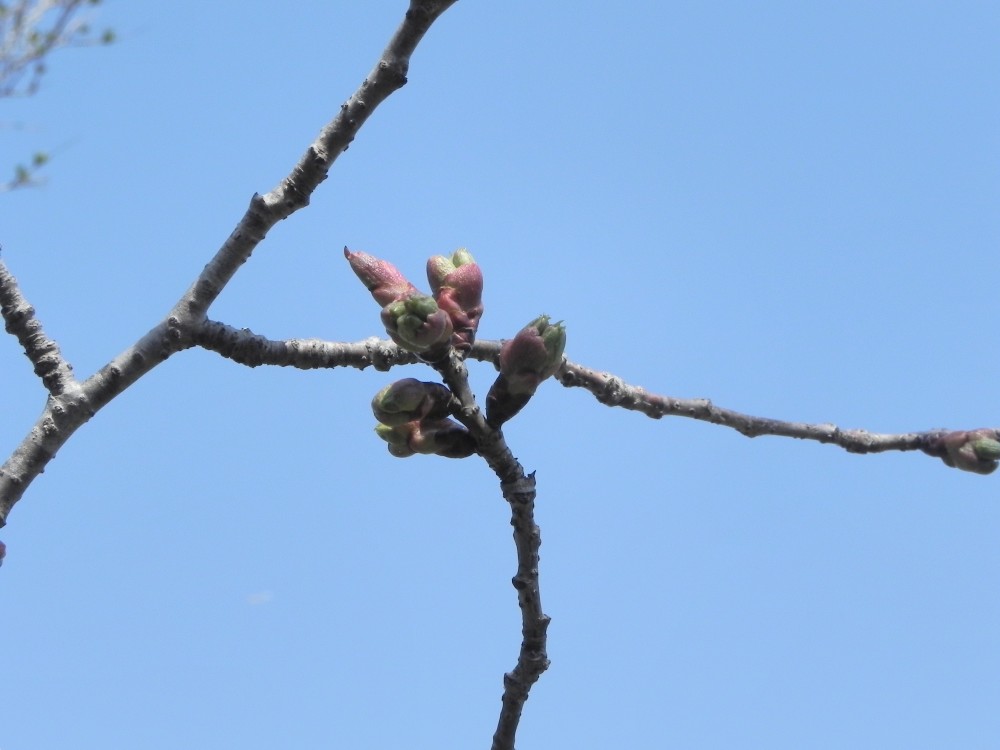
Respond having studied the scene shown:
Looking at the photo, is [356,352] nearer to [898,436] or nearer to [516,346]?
[516,346]

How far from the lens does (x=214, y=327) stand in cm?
210

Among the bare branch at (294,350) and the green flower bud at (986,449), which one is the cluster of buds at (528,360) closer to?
the bare branch at (294,350)

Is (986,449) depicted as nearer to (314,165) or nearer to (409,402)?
(409,402)

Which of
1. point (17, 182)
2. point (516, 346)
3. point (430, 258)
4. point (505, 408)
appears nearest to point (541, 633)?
point (505, 408)

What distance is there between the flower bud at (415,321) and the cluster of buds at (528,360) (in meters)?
0.14

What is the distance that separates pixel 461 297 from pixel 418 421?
0.84 feet

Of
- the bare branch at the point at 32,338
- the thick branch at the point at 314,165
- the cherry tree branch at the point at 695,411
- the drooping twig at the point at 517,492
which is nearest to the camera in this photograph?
the thick branch at the point at 314,165

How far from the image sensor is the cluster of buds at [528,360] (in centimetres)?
180

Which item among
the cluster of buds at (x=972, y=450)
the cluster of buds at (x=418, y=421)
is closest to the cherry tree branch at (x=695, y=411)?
the cluster of buds at (x=972, y=450)

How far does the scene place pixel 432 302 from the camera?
69.0 inches

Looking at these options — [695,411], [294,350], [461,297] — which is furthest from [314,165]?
[695,411]

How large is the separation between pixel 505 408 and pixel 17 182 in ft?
15.5

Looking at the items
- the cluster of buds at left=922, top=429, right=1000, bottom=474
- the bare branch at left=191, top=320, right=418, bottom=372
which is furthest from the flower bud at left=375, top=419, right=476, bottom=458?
the cluster of buds at left=922, top=429, right=1000, bottom=474

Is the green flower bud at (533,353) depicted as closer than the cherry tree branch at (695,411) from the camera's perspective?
Yes
